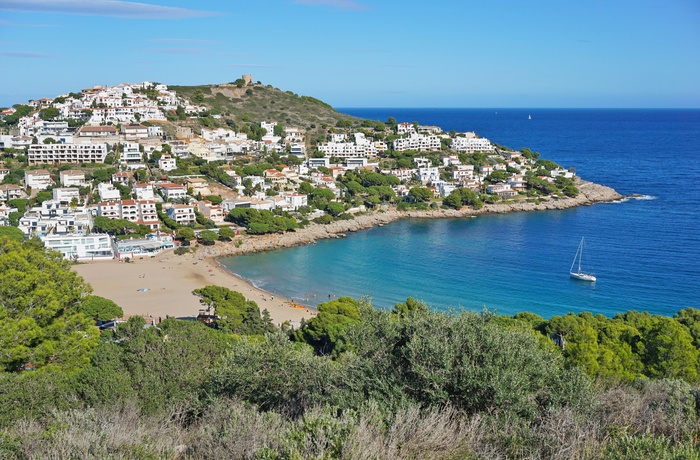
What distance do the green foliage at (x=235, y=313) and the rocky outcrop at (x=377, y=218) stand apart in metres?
9.94

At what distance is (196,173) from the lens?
38531 millimetres

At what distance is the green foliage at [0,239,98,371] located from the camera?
8992 millimetres

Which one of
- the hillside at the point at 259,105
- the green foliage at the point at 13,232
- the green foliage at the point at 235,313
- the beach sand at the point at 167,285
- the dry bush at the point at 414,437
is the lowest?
the beach sand at the point at 167,285

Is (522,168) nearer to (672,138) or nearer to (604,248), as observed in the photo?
(604,248)

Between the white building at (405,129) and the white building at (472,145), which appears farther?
the white building at (405,129)

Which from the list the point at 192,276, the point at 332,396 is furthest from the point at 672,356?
the point at 192,276

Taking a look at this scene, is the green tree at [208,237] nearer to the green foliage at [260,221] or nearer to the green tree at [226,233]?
the green tree at [226,233]

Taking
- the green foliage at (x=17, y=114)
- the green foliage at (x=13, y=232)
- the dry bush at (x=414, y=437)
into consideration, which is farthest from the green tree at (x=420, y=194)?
the green foliage at (x=17, y=114)

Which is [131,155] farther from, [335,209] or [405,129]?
[405,129]

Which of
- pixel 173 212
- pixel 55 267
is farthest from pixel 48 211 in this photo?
pixel 55 267

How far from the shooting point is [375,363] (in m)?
6.62

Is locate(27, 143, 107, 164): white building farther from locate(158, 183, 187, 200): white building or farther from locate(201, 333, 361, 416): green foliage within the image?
locate(201, 333, 361, 416): green foliage

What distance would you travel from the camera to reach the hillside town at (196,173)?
95.9ft

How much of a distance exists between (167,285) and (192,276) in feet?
4.99
